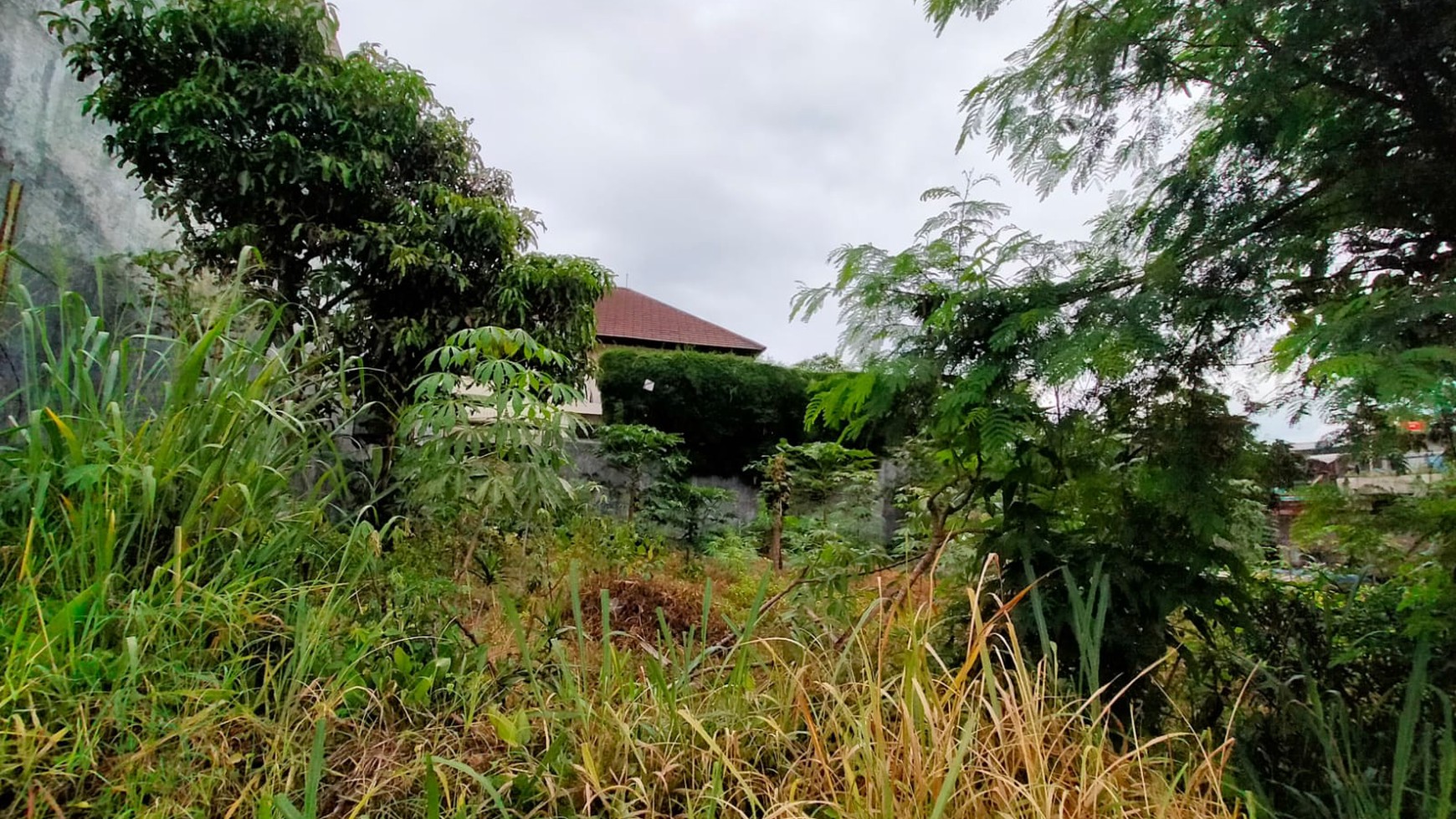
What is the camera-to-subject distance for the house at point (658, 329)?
536 inches

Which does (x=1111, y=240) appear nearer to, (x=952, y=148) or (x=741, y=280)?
(x=952, y=148)

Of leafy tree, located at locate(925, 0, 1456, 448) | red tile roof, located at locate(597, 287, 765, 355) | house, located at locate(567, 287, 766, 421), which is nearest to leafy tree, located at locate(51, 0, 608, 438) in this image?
leafy tree, located at locate(925, 0, 1456, 448)

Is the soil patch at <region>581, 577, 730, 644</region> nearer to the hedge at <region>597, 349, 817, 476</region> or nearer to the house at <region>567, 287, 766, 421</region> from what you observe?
the hedge at <region>597, 349, 817, 476</region>

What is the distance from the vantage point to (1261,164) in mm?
1647

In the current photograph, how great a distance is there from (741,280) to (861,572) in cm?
527

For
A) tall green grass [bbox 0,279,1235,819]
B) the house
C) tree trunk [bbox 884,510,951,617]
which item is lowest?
tall green grass [bbox 0,279,1235,819]

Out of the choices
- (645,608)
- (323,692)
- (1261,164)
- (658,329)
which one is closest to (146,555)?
(323,692)

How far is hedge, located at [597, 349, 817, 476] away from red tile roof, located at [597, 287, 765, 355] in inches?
201

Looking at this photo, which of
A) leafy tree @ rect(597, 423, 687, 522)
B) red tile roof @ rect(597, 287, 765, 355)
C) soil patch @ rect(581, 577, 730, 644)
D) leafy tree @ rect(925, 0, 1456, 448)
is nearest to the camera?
leafy tree @ rect(925, 0, 1456, 448)

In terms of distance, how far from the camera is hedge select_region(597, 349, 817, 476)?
25.2 feet

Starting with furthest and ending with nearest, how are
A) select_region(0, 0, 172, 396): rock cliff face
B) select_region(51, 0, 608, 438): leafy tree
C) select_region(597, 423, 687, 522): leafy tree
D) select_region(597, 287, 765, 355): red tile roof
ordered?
1. select_region(597, 287, 765, 355): red tile roof
2. select_region(597, 423, 687, 522): leafy tree
3. select_region(51, 0, 608, 438): leafy tree
4. select_region(0, 0, 172, 396): rock cliff face

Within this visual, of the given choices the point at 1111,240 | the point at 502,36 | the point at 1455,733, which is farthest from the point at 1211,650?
the point at 502,36

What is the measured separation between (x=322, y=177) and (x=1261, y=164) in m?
3.89

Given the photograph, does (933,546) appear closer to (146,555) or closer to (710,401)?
(146,555)
